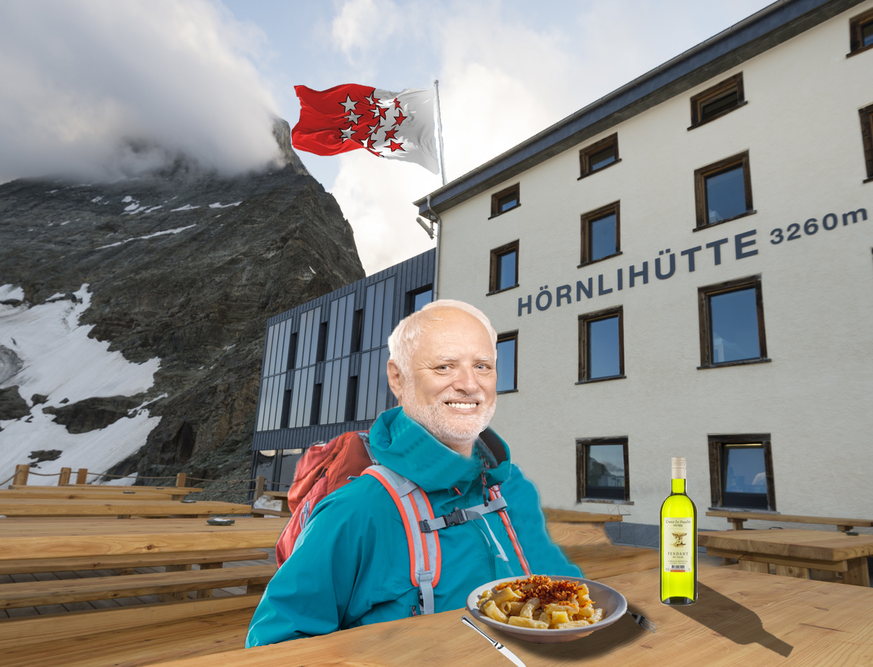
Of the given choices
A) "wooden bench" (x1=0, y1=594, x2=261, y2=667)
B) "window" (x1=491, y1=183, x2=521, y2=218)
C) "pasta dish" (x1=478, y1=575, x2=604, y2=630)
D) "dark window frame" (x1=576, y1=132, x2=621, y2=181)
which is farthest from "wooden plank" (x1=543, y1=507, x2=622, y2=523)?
"window" (x1=491, y1=183, x2=521, y2=218)

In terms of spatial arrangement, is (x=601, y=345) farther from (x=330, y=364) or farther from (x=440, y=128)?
(x=330, y=364)

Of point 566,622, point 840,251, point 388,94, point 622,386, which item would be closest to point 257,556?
point 566,622

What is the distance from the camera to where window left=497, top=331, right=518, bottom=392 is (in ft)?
49.8

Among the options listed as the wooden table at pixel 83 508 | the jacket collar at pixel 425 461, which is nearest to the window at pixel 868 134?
the jacket collar at pixel 425 461

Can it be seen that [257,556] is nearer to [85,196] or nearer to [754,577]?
[754,577]

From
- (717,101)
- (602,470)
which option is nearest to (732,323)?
(602,470)

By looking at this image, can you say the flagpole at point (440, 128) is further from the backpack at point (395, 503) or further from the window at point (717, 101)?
the backpack at point (395, 503)

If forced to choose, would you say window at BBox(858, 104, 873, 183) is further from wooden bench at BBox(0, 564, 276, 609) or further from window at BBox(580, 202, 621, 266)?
wooden bench at BBox(0, 564, 276, 609)

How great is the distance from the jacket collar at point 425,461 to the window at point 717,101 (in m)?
13.1

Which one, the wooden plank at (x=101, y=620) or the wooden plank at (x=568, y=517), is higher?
the wooden plank at (x=568, y=517)

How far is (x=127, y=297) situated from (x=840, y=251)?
69.6 meters

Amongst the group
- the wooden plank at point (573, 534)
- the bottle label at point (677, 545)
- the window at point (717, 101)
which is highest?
the window at point (717, 101)

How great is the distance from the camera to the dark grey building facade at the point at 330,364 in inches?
896

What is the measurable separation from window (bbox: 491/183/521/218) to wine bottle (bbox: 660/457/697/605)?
51.8 feet
